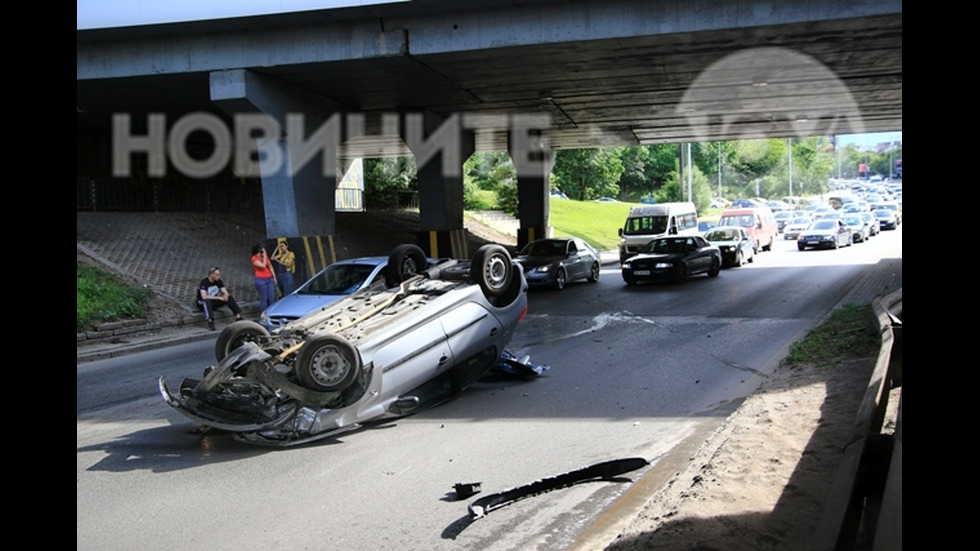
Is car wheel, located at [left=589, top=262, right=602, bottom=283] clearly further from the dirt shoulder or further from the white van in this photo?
the dirt shoulder

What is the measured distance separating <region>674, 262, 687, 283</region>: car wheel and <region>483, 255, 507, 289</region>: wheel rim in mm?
13413

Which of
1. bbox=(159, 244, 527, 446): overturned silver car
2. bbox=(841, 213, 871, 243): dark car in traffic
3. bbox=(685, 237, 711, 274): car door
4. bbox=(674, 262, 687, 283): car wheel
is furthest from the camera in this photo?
bbox=(841, 213, 871, 243): dark car in traffic

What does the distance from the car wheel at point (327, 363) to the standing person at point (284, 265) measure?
12.0 metres

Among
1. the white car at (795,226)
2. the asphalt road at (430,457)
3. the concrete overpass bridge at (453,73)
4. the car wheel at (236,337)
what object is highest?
the concrete overpass bridge at (453,73)

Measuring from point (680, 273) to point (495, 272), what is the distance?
1368cm

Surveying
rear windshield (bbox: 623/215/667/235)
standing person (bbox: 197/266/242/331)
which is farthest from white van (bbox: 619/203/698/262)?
standing person (bbox: 197/266/242/331)

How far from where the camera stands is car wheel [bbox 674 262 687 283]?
72.7ft

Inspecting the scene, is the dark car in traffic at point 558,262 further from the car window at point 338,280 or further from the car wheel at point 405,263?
the car wheel at point 405,263

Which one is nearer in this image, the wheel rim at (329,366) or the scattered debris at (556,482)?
the scattered debris at (556,482)

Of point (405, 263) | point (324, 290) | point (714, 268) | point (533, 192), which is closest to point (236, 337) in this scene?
point (405, 263)

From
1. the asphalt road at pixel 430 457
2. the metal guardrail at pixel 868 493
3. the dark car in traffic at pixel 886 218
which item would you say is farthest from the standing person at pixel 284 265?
the dark car in traffic at pixel 886 218

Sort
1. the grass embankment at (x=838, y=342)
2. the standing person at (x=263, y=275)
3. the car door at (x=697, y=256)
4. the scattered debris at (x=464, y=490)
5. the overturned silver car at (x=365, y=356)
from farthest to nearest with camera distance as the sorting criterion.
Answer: the car door at (x=697, y=256) → the standing person at (x=263, y=275) → the grass embankment at (x=838, y=342) → the overturned silver car at (x=365, y=356) → the scattered debris at (x=464, y=490)

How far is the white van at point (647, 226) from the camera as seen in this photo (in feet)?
104
